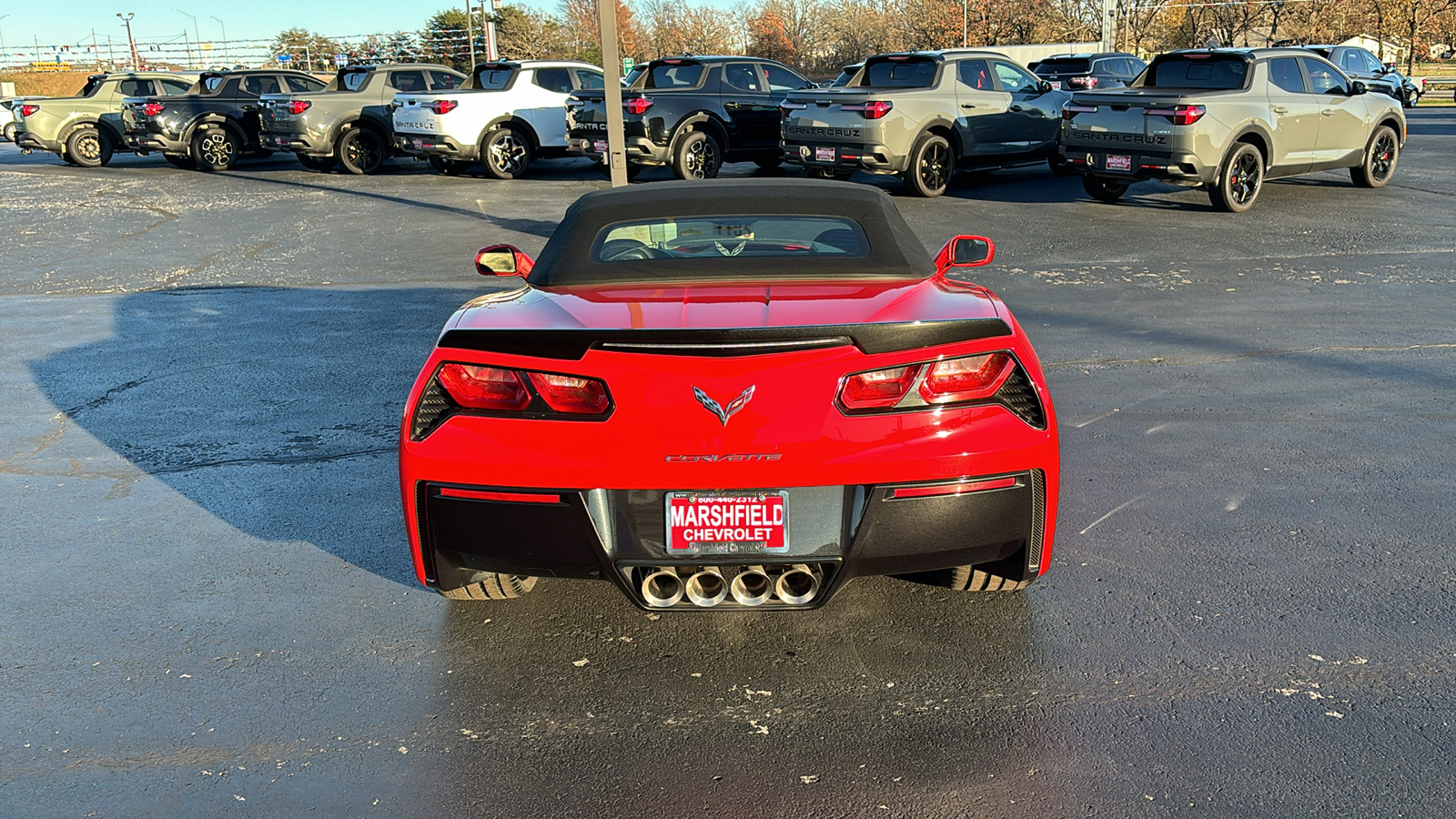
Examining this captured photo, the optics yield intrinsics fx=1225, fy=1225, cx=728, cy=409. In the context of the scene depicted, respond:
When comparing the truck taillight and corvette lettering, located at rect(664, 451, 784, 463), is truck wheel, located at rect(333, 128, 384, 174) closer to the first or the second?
the truck taillight

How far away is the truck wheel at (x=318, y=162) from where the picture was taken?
2190cm

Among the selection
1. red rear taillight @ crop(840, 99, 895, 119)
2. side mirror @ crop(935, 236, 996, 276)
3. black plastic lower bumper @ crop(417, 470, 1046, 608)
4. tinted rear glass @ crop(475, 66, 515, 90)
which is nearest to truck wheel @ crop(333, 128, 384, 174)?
tinted rear glass @ crop(475, 66, 515, 90)

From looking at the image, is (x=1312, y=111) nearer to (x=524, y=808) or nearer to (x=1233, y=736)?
(x=1233, y=736)

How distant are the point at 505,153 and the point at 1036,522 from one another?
17.3 meters

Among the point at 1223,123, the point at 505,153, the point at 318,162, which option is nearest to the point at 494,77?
the point at 505,153

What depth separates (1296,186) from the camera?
16109 millimetres

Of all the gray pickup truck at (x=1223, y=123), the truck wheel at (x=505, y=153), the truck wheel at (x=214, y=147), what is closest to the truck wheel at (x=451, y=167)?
the truck wheel at (x=505, y=153)

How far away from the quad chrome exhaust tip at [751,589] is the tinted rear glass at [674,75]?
14986 millimetres

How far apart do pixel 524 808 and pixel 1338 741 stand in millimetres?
1981

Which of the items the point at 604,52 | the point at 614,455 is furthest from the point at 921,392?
the point at 604,52

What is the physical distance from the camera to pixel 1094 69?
22.6 metres

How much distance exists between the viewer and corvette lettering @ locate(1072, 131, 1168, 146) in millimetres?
13148

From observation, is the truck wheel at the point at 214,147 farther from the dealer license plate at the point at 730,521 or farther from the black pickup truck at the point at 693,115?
the dealer license plate at the point at 730,521

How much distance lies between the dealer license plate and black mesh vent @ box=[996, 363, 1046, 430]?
0.70m
